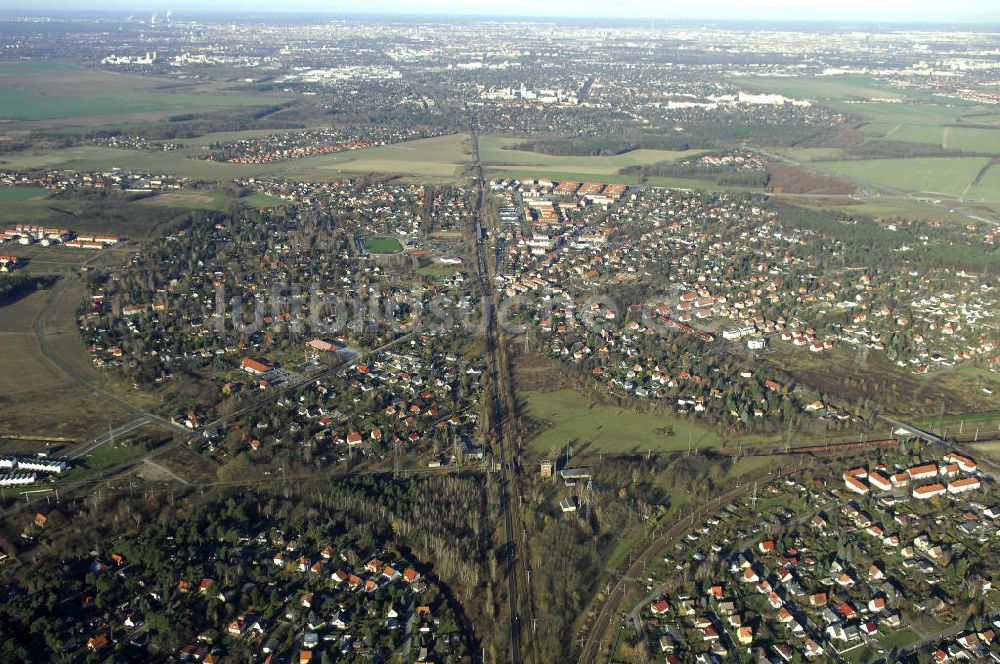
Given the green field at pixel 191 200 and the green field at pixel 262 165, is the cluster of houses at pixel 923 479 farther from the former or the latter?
the green field at pixel 262 165

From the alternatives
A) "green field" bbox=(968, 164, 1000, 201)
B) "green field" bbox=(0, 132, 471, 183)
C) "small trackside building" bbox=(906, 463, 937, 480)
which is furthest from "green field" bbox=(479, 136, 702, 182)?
"small trackside building" bbox=(906, 463, 937, 480)

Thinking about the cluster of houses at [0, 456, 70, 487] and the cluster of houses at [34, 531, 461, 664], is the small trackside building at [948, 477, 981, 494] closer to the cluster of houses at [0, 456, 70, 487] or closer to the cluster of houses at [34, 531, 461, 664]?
the cluster of houses at [34, 531, 461, 664]

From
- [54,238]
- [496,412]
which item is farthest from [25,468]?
[54,238]

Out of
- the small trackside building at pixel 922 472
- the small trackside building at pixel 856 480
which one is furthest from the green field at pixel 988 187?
the small trackside building at pixel 856 480

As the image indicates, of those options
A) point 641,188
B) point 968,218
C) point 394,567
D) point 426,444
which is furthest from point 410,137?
point 394,567

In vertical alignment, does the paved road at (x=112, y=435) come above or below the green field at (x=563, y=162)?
below

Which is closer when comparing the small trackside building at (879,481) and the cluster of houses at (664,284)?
the small trackside building at (879,481)
